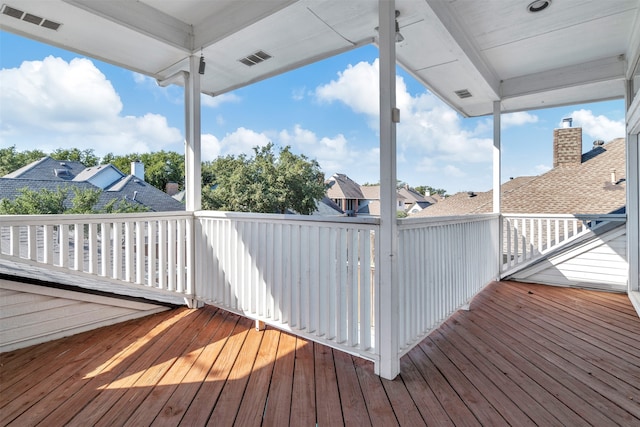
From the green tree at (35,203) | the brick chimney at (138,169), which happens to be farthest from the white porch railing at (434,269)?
the brick chimney at (138,169)

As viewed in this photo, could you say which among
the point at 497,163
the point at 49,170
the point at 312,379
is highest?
the point at 497,163

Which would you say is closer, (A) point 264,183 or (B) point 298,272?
(B) point 298,272

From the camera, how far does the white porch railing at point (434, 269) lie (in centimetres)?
196

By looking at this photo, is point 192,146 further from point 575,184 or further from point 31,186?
point 575,184

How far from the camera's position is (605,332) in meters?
2.52

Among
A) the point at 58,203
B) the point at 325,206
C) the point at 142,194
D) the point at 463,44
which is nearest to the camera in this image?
the point at 58,203

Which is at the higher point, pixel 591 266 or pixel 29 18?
pixel 29 18

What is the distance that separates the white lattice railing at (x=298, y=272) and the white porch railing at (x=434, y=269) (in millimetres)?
224

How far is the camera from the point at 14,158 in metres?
2.45

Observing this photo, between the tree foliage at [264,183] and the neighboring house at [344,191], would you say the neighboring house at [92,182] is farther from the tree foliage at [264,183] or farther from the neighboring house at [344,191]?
the neighboring house at [344,191]

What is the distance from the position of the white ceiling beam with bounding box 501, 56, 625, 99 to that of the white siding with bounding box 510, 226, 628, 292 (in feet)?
5.88

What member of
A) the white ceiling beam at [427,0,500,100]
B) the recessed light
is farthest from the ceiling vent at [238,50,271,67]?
the recessed light

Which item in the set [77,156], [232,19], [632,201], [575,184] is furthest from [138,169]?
[575,184]

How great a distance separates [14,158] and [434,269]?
11.3 feet
